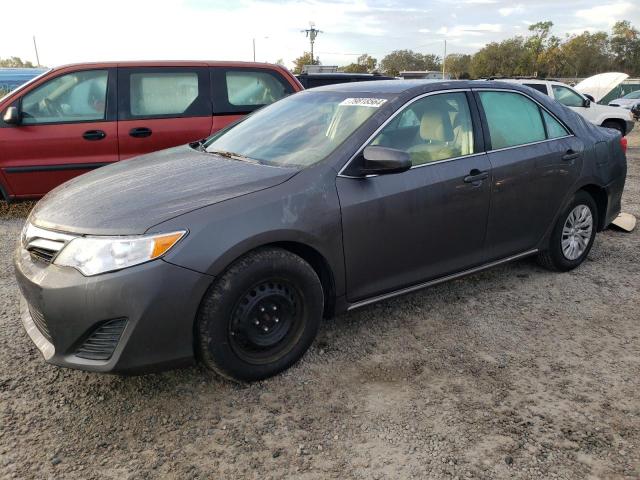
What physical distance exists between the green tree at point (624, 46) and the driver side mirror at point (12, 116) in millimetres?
77897

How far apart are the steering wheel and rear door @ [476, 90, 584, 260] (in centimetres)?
432

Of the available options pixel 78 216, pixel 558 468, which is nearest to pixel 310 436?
pixel 558 468

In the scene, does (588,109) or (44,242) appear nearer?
(44,242)

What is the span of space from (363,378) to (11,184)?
4518 millimetres

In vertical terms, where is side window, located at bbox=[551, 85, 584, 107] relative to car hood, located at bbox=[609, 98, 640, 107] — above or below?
above

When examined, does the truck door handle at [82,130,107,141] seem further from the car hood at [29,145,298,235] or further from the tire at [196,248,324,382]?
the tire at [196,248,324,382]

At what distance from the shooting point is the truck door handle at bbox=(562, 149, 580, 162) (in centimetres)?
391

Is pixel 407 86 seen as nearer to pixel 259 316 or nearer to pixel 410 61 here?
pixel 259 316

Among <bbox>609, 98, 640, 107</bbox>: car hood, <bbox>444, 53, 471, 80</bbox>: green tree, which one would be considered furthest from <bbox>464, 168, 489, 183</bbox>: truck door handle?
<bbox>444, 53, 471, 80</bbox>: green tree

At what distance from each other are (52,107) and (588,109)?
1212 centimetres

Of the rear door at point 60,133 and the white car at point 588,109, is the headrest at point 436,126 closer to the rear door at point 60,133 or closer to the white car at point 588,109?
the rear door at point 60,133

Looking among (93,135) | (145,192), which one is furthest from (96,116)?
(145,192)

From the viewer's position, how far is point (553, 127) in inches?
156

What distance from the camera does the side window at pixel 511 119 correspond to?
3572 mm
